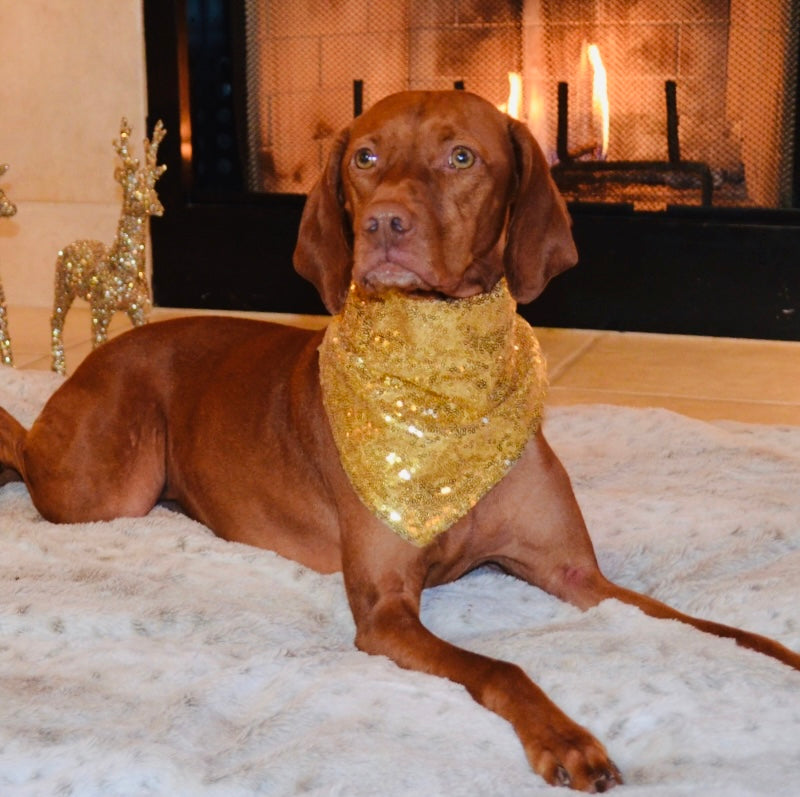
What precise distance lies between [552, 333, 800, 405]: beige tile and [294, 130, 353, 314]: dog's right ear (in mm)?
1951

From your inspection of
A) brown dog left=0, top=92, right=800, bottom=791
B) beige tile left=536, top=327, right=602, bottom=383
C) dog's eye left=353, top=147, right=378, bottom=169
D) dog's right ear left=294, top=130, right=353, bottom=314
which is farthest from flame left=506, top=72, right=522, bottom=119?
dog's eye left=353, top=147, right=378, bottom=169

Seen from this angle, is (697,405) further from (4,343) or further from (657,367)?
(4,343)

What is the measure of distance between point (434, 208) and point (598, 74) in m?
3.13

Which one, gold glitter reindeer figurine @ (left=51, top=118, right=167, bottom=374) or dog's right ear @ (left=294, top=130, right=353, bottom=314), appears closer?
dog's right ear @ (left=294, top=130, right=353, bottom=314)

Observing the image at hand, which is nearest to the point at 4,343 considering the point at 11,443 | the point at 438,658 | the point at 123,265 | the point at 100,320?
the point at 100,320

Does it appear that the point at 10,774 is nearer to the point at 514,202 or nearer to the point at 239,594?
the point at 239,594

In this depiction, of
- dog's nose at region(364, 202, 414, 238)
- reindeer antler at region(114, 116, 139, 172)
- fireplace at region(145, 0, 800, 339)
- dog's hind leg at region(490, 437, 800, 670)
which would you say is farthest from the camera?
fireplace at region(145, 0, 800, 339)

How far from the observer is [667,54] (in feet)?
17.0

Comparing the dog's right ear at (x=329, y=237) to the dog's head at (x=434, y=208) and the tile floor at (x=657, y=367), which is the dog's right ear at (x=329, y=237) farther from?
the tile floor at (x=657, y=367)

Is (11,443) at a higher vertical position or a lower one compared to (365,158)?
lower

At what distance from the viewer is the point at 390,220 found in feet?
7.37

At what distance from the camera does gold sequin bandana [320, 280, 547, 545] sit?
96.8 inches

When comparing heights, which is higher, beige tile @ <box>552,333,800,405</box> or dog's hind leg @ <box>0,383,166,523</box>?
dog's hind leg @ <box>0,383,166,523</box>

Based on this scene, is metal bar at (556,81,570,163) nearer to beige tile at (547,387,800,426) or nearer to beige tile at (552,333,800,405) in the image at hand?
beige tile at (552,333,800,405)
